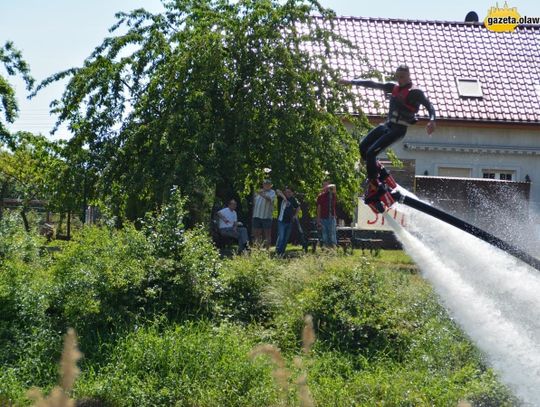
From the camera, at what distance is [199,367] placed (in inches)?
410

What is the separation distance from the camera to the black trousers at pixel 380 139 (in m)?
9.85

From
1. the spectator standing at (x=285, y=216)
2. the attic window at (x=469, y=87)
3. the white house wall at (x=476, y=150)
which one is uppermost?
the attic window at (x=469, y=87)

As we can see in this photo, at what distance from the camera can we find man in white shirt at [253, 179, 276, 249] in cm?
1712

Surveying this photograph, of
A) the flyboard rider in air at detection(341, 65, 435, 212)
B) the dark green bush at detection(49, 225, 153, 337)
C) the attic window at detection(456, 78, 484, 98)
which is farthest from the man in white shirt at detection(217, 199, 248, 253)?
the attic window at detection(456, 78, 484, 98)

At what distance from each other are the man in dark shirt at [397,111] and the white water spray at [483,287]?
193 centimetres

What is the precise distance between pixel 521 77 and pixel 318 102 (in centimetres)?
1371

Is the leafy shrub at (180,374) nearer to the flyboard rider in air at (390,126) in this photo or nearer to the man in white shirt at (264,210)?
the flyboard rider in air at (390,126)

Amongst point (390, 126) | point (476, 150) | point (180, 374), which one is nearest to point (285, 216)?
point (180, 374)

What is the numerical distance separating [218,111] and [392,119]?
28.9 ft

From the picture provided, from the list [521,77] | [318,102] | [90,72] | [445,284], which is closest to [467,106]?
[521,77]

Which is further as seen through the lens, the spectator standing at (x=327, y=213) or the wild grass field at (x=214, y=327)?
the spectator standing at (x=327, y=213)

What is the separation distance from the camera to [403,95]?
9523 millimetres

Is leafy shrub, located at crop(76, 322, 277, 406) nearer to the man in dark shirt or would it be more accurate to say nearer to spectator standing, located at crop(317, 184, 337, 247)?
the man in dark shirt

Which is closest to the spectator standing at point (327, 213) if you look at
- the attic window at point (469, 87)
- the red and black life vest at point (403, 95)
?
the red and black life vest at point (403, 95)
